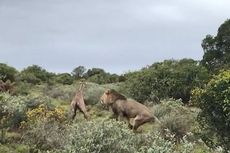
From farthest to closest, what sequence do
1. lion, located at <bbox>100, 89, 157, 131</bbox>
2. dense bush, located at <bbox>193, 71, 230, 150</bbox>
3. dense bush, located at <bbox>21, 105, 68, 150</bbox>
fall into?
lion, located at <bbox>100, 89, 157, 131</bbox>
dense bush, located at <bbox>21, 105, 68, 150</bbox>
dense bush, located at <bbox>193, 71, 230, 150</bbox>

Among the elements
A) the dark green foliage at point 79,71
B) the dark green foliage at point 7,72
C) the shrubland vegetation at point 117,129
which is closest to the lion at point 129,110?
the shrubland vegetation at point 117,129

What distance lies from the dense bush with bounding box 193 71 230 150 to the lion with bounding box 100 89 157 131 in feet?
12.3

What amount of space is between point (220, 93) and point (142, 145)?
290cm

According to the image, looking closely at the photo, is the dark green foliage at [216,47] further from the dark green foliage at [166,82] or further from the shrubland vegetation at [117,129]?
the shrubland vegetation at [117,129]

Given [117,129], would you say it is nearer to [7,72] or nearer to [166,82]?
[166,82]

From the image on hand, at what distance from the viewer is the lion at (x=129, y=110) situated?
21.0 meters

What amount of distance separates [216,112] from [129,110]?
4.67 m

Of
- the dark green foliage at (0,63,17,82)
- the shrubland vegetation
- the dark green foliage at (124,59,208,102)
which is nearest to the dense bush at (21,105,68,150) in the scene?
the shrubland vegetation

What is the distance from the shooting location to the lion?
2100 cm

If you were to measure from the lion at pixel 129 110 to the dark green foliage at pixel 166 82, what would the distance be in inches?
493

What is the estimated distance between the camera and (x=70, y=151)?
14.4 m

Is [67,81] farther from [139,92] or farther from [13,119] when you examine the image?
[13,119]

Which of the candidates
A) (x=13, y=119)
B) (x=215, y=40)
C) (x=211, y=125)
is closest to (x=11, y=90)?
(x=13, y=119)

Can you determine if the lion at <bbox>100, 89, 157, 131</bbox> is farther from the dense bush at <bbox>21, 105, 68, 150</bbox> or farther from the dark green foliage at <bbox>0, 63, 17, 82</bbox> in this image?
the dark green foliage at <bbox>0, 63, 17, 82</bbox>
